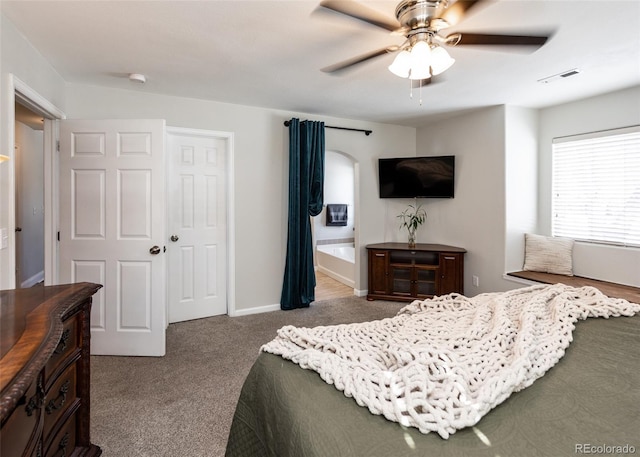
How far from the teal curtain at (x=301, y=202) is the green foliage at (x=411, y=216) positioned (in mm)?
1472

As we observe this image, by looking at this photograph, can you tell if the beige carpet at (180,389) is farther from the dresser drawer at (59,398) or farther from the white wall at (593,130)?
the white wall at (593,130)

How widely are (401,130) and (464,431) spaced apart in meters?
4.62

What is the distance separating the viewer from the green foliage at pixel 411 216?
4922 mm

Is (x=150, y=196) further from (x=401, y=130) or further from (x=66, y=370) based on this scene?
(x=401, y=130)

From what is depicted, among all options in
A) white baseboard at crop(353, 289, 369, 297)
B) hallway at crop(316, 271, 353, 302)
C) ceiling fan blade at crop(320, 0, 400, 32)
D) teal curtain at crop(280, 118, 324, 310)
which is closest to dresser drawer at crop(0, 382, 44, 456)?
ceiling fan blade at crop(320, 0, 400, 32)

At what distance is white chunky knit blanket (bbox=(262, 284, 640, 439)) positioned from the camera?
0.86 metres

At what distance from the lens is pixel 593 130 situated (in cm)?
350

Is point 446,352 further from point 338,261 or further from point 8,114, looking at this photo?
point 338,261

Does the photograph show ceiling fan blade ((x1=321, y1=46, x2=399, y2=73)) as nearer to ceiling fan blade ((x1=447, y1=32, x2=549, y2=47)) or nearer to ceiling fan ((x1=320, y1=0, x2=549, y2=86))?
ceiling fan ((x1=320, y1=0, x2=549, y2=86))

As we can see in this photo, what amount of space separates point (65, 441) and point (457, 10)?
2.58 meters

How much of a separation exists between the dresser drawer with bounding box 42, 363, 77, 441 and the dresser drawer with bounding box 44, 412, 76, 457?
0.23 feet

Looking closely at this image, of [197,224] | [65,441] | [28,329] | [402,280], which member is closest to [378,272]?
[402,280]

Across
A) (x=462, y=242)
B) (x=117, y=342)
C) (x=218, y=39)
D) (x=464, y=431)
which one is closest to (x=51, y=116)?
(x=218, y=39)

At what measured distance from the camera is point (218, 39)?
230cm
